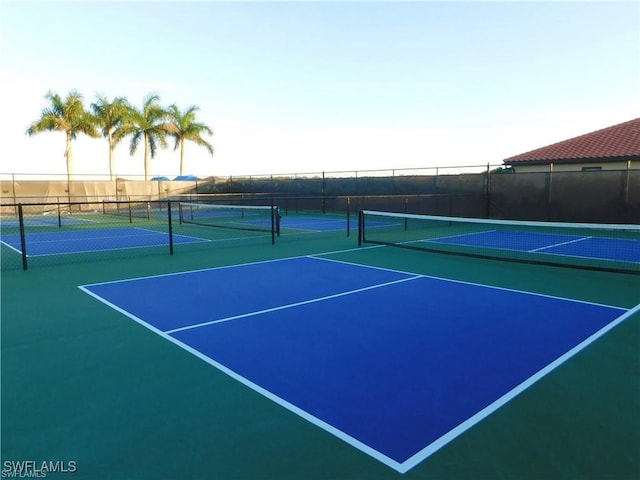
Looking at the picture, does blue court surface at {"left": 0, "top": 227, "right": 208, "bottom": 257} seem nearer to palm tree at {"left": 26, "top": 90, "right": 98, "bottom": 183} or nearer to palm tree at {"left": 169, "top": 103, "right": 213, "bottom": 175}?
palm tree at {"left": 26, "top": 90, "right": 98, "bottom": 183}

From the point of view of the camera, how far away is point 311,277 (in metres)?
8.45

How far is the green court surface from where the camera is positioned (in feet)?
9.08

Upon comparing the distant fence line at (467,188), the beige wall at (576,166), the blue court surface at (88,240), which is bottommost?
the blue court surface at (88,240)

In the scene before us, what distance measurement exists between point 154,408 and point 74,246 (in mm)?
10948

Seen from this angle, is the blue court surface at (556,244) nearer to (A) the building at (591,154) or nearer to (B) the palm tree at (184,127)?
(A) the building at (591,154)

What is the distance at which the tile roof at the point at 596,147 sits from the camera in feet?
70.2

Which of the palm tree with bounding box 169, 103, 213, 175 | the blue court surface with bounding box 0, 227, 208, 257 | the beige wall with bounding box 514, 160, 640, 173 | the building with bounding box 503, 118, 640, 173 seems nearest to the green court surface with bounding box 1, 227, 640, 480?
the blue court surface with bounding box 0, 227, 208, 257

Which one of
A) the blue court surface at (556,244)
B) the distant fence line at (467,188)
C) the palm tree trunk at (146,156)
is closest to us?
the blue court surface at (556,244)

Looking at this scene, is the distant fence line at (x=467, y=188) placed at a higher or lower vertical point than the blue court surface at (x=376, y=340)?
higher

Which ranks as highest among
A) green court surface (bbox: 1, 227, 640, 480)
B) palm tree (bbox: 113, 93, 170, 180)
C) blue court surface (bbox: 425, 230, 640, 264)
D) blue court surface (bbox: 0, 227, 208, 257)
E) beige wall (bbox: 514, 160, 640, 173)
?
palm tree (bbox: 113, 93, 170, 180)

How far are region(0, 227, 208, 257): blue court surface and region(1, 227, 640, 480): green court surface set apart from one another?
7.14 meters

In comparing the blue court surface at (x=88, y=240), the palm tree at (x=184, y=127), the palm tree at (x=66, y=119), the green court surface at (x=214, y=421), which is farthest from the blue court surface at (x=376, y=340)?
the palm tree at (x=184, y=127)

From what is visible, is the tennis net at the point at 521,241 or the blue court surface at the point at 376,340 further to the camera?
the tennis net at the point at 521,241

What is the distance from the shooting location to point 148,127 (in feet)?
119
